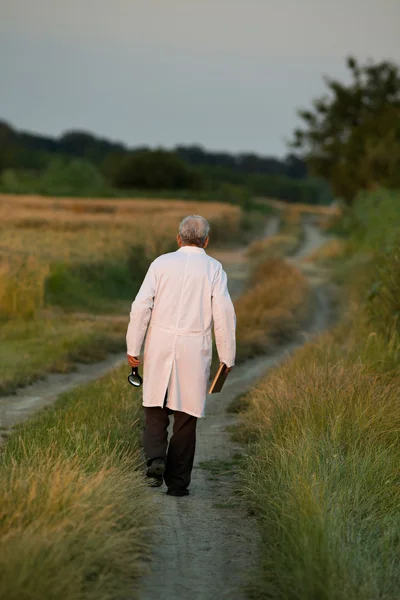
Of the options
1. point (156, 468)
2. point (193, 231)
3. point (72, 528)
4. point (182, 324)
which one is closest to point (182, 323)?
point (182, 324)

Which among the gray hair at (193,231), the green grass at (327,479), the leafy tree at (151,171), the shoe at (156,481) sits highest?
the gray hair at (193,231)

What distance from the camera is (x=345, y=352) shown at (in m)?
13.0

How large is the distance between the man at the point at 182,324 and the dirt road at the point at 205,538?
511mm

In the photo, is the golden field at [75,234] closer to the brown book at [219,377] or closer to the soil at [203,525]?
the soil at [203,525]

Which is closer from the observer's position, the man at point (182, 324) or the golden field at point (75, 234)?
the man at point (182, 324)

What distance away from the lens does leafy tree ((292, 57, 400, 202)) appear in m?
47.8

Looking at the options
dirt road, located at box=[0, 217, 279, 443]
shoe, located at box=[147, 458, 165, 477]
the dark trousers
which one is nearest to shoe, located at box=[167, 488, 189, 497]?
the dark trousers

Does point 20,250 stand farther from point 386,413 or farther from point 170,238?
point 386,413

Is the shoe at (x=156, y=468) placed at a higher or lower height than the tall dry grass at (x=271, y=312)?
higher

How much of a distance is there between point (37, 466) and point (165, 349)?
155 centimetres

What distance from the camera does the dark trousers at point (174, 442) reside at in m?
7.92

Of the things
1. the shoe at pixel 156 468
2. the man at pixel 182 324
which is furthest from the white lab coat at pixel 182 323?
the shoe at pixel 156 468

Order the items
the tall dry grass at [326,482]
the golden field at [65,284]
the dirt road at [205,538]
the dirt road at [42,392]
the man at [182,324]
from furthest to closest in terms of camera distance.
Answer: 1. the golden field at [65,284]
2. the dirt road at [42,392]
3. the man at [182,324]
4. the dirt road at [205,538]
5. the tall dry grass at [326,482]

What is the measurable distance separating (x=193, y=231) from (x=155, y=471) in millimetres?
1717
